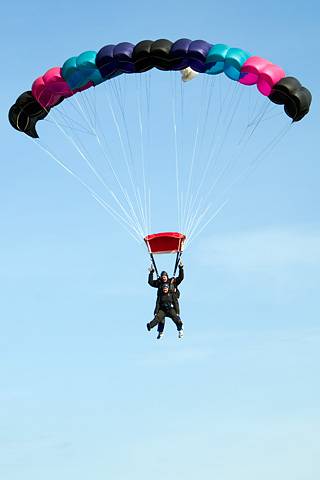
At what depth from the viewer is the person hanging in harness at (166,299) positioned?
36.0 metres

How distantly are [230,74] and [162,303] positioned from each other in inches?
226

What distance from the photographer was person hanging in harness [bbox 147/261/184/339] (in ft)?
118

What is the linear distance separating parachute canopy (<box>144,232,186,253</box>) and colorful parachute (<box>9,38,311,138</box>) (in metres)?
3.98

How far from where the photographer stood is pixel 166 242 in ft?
120

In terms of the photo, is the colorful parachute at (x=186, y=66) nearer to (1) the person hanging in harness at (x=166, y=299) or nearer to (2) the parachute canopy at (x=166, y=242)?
(2) the parachute canopy at (x=166, y=242)

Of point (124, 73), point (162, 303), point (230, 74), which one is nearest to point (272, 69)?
point (230, 74)

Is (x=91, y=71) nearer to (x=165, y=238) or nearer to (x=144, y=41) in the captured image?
(x=144, y=41)

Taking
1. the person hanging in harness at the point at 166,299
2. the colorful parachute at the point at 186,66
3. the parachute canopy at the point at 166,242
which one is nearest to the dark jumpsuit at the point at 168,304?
the person hanging in harness at the point at 166,299

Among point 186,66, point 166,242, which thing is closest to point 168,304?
point 166,242

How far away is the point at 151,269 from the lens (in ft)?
119

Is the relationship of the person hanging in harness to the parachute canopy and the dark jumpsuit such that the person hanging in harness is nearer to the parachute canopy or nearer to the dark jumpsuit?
the dark jumpsuit

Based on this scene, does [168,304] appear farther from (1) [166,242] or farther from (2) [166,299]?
(1) [166,242]

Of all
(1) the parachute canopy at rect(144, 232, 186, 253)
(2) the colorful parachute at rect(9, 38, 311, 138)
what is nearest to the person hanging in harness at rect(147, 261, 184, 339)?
(1) the parachute canopy at rect(144, 232, 186, 253)

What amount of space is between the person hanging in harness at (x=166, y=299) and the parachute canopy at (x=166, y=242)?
1.65 ft
